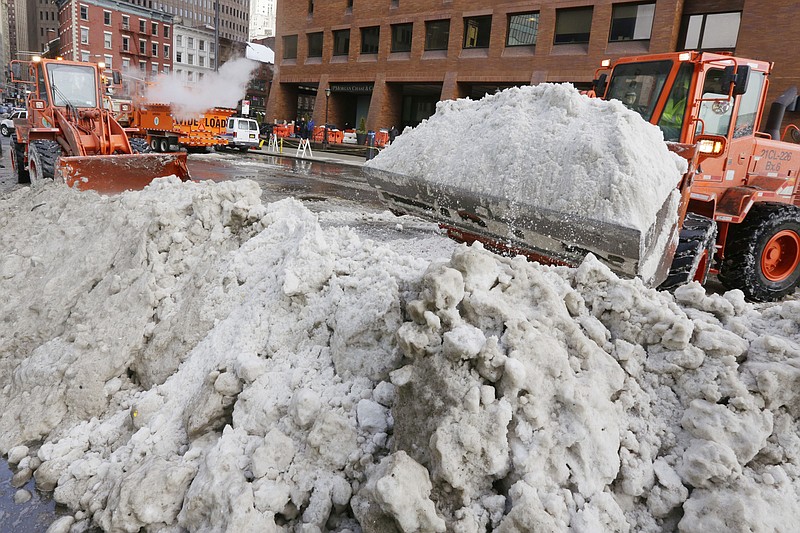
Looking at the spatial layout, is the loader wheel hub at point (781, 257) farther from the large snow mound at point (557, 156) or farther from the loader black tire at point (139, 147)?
the loader black tire at point (139, 147)

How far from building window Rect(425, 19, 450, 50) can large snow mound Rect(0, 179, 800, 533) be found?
30010mm

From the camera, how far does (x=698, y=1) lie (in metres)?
22.5

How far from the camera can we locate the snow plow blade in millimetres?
8547

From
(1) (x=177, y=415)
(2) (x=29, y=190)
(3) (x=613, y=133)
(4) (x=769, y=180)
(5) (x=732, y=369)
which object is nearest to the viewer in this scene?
(5) (x=732, y=369)

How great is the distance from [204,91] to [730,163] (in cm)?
2099

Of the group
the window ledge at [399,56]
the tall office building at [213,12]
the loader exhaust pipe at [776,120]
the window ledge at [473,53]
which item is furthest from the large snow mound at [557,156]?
the tall office building at [213,12]

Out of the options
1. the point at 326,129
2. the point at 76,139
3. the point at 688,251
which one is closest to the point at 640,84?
the point at 688,251

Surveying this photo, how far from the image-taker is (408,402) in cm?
262

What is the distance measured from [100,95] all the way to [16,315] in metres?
9.43

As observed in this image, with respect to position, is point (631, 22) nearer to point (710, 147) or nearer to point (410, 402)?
point (710, 147)

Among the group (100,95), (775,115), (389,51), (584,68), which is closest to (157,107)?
(100,95)

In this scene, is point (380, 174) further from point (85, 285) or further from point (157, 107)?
point (157, 107)

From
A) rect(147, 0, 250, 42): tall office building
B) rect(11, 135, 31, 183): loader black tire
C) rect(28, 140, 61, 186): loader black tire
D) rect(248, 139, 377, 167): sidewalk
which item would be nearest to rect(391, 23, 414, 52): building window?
rect(248, 139, 377, 167): sidewalk

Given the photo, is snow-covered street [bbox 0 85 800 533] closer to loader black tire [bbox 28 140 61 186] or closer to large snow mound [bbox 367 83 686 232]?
large snow mound [bbox 367 83 686 232]
